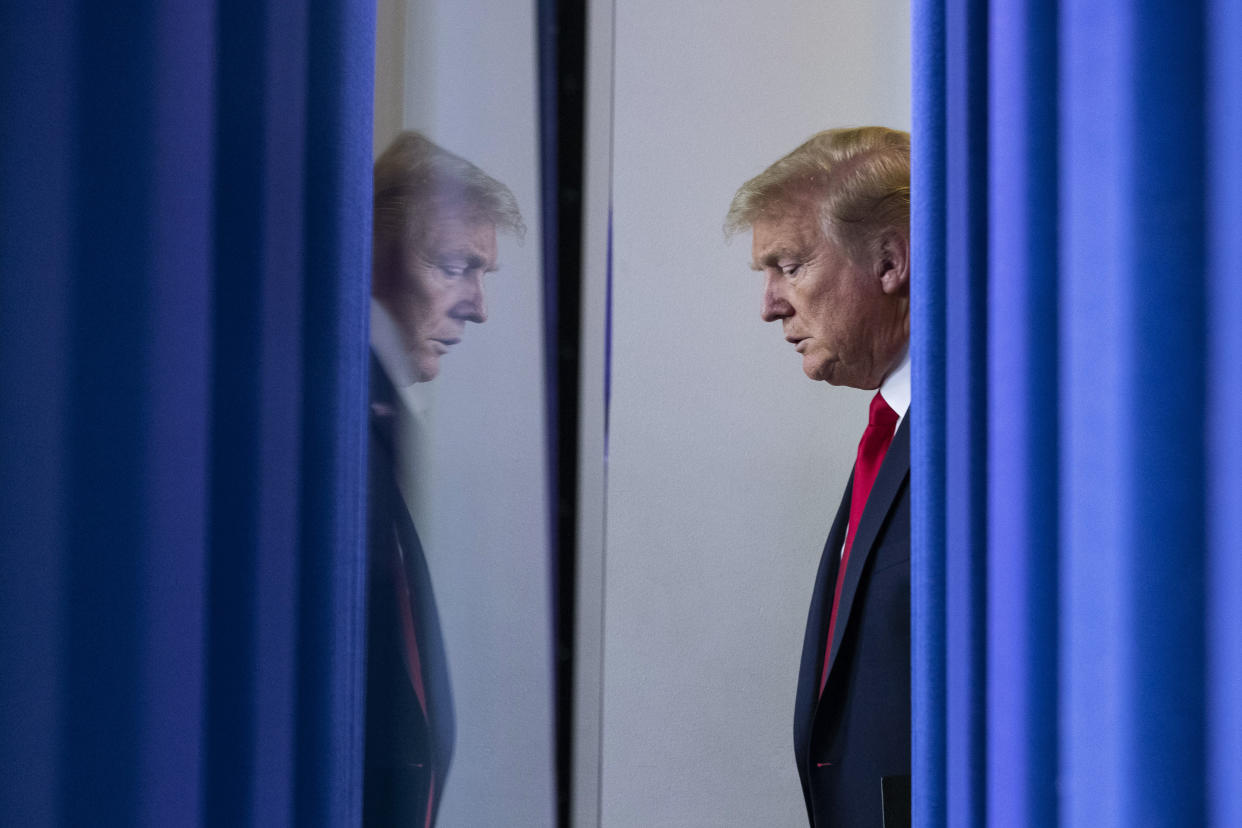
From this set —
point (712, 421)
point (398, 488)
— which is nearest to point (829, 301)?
point (712, 421)

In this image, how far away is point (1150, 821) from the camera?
509 millimetres

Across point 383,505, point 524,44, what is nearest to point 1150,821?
point 383,505

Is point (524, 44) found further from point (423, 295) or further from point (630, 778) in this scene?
point (630, 778)

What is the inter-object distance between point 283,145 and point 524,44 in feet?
3.21

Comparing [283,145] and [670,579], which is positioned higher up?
[283,145]

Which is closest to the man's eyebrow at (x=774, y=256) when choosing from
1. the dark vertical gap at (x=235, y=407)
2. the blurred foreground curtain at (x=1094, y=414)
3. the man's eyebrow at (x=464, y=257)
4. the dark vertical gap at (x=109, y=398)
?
the man's eyebrow at (x=464, y=257)

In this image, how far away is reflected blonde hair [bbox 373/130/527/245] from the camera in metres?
1.04

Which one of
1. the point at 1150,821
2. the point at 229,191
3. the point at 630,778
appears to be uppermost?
the point at 229,191

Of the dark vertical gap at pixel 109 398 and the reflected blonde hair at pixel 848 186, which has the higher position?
the reflected blonde hair at pixel 848 186

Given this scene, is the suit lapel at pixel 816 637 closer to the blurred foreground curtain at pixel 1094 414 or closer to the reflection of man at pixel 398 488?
the reflection of man at pixel 398 488

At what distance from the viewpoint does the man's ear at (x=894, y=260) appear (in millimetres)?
1422

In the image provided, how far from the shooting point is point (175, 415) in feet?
1.84

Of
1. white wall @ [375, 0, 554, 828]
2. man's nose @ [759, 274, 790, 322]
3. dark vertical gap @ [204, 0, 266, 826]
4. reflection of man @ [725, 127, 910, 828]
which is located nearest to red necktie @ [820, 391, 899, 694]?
reflection of man @ [725, 127, 910, 828]

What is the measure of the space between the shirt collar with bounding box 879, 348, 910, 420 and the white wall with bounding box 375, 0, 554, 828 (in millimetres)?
519
